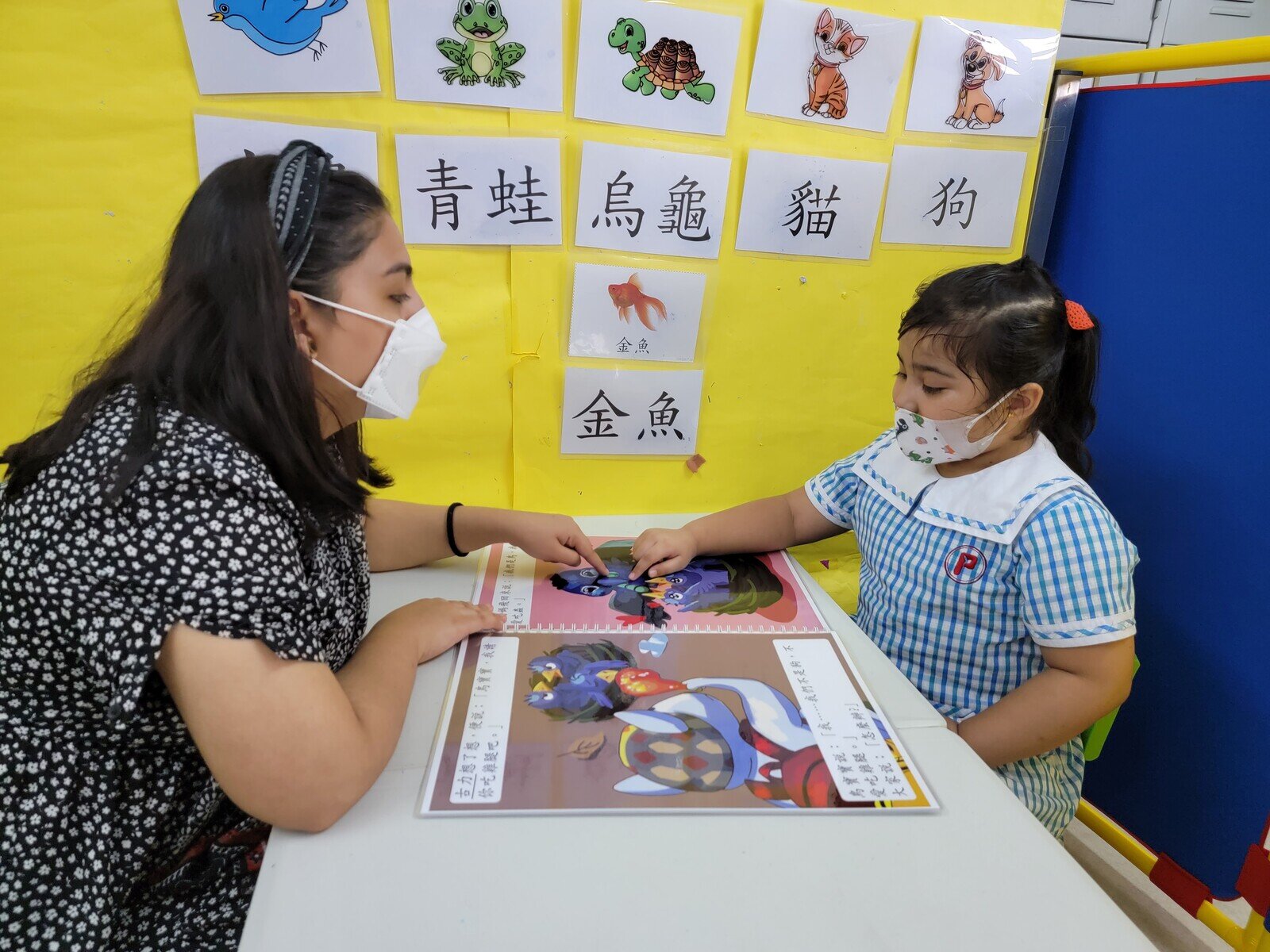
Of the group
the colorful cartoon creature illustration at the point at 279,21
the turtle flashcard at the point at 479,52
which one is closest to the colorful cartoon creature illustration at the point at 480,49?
the turtle flashcard at the point at 479,52

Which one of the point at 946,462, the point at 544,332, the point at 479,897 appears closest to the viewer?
the point at 479,897

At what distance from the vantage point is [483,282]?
1120mm

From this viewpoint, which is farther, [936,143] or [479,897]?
[936,143]

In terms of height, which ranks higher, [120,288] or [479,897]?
[120,288]

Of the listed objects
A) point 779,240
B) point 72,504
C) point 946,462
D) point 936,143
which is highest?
point 936,143

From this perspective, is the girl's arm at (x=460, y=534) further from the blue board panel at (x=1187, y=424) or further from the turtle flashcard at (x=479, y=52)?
the blue board panel at (x=1187, y=424)

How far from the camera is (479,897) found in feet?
1.78

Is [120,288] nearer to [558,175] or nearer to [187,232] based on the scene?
[187,232]

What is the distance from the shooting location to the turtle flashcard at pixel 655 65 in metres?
1.04

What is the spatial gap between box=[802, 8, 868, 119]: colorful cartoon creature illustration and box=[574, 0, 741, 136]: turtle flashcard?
0.11 meters

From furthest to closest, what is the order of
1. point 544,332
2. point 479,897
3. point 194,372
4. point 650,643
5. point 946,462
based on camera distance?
point 544,332 < point 946,462 < point 650,643 < point 194,372 < point 479,897

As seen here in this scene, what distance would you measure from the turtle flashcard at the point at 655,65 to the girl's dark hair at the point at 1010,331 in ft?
1.24

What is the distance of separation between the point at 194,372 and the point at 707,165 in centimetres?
71

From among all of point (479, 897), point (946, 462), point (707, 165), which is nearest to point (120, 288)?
point (707, 165)
